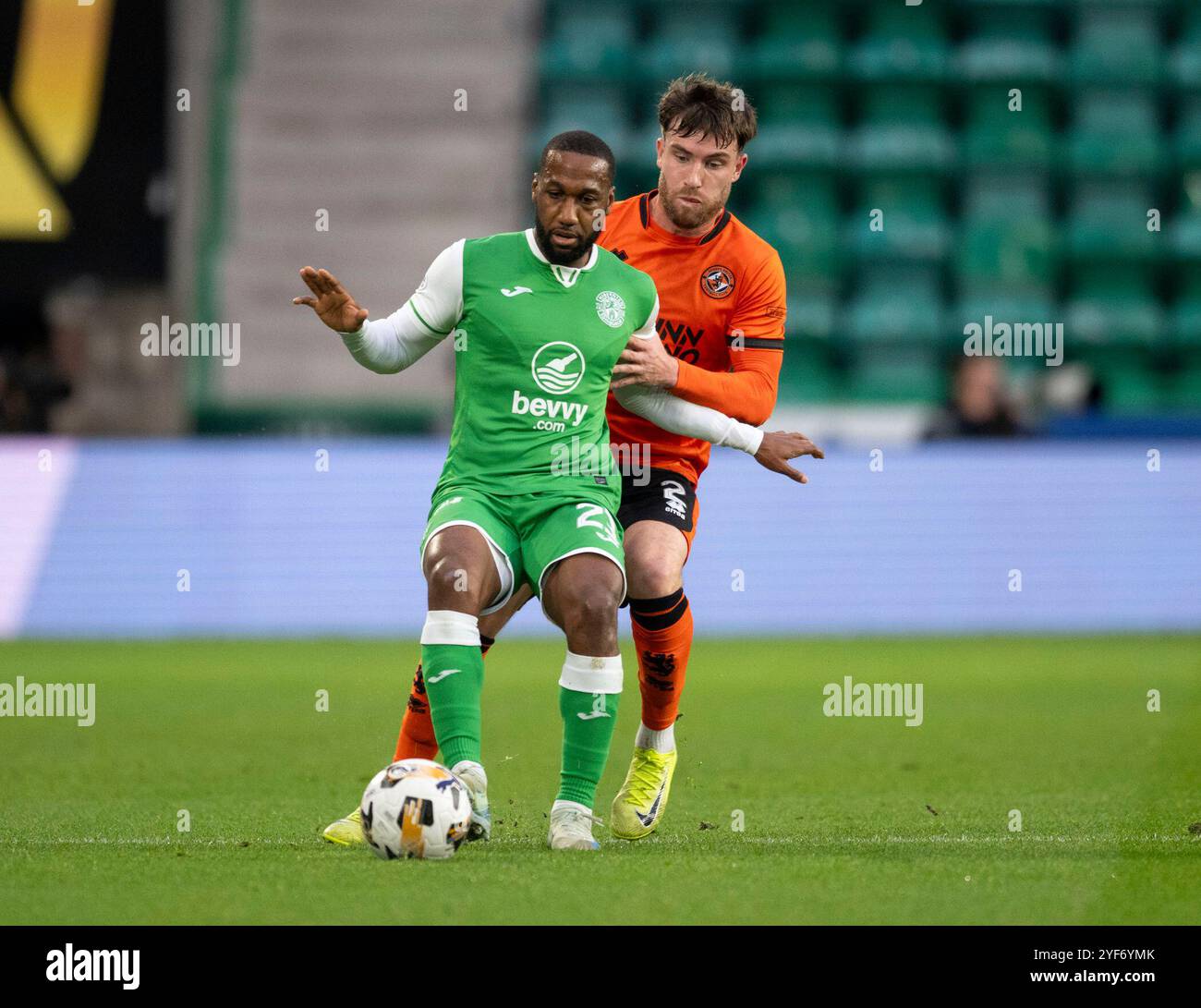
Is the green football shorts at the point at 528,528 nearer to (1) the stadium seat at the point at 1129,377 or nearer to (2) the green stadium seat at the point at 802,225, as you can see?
(2) the green stadium seat at the point at 802,225

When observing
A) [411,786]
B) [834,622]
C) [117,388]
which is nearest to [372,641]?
[834,622]

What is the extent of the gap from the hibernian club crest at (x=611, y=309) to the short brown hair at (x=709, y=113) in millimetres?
747

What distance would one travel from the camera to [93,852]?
16.7 ft

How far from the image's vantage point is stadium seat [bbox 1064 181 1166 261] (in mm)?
18406

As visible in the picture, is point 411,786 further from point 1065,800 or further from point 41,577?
point 41,577

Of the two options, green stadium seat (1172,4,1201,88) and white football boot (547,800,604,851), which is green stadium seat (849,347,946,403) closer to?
green stadium seat (1172,4,1201,88)

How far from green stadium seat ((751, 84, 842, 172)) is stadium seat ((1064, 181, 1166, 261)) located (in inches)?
97.1

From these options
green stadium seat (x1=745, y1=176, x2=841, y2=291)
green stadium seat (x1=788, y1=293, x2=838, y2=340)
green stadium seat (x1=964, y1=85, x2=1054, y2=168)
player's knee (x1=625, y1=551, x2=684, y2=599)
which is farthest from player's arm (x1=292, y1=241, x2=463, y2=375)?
green stadium seat (x1=964, y1=85, x2=1054, y2=168)

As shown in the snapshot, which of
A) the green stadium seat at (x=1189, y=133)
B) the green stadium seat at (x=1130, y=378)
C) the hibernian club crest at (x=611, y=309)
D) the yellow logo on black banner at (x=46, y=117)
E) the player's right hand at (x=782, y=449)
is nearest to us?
the hibernian club crest at (x=611, y=309)

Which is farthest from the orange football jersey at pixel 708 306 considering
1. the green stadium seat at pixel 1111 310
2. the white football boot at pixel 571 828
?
the green stadium seat at pixel 1111 310
